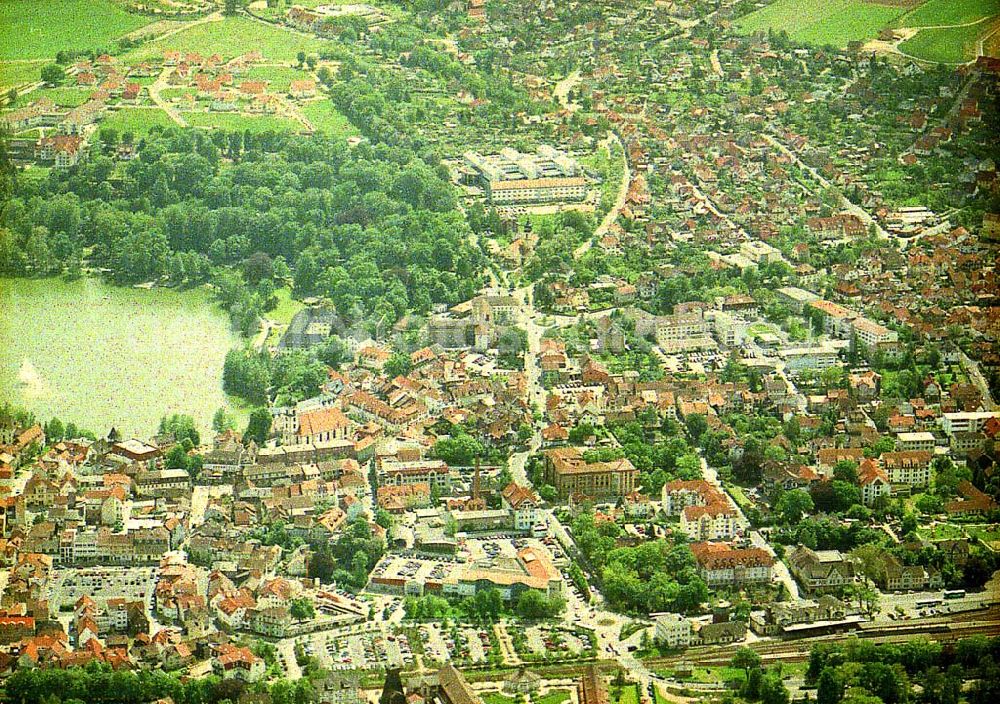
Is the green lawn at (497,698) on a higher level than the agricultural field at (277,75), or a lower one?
higher

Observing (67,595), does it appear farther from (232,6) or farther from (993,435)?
(232,6)

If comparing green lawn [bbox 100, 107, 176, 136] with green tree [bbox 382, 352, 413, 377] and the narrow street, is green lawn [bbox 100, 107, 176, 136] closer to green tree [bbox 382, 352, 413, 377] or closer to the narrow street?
the narrow street

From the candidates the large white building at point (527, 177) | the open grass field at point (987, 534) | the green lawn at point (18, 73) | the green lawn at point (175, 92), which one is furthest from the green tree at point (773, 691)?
the green lawn at point (18, 73)

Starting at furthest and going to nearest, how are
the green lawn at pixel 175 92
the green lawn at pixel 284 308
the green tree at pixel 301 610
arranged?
the green lawn at pixel 175 92
the green lawn at pixel 284 308
the green tree at pixel 301 610

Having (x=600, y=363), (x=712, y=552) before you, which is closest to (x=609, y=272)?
(x=600, y=363)

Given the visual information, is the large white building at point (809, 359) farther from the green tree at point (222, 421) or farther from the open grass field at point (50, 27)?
the open grass field at point (50, 27)

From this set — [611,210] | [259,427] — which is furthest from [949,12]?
[259,427]

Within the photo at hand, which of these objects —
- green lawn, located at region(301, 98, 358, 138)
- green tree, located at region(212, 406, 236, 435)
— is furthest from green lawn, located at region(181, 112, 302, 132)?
green tree, located at region(212, 406, 236, 435)
